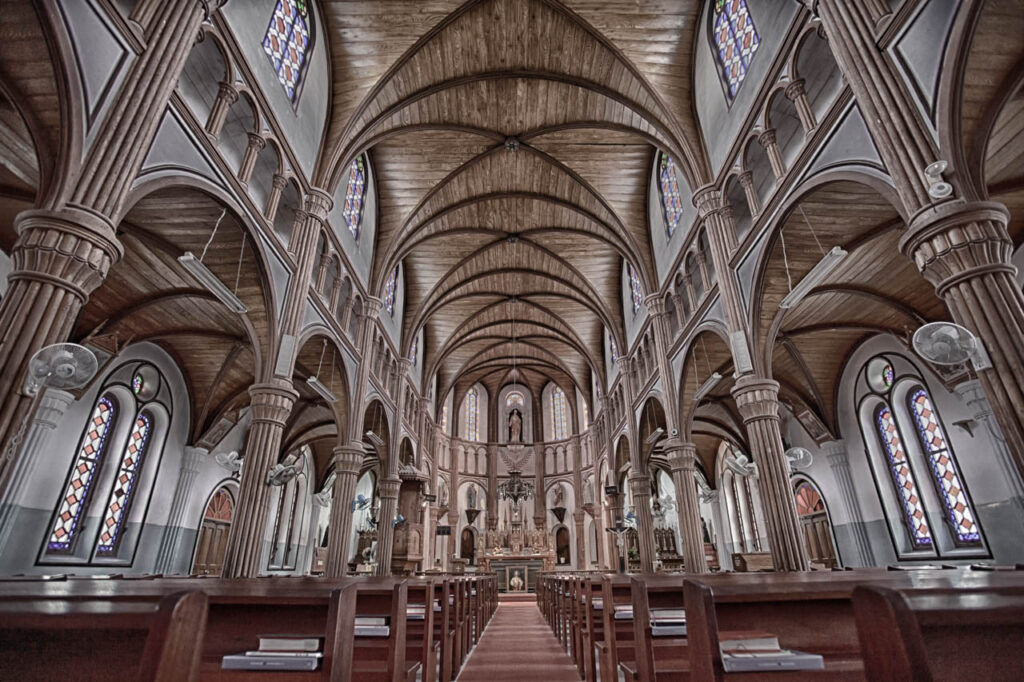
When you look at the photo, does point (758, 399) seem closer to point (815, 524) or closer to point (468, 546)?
point (815, 524)

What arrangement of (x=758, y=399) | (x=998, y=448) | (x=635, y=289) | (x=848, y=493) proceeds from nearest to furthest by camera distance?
(x=758, y=399) < (x=998, y=448) < (x=848, y=493) < (x=635, y=289)

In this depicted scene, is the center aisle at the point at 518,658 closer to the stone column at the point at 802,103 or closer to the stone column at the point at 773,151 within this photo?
the stone column at the point at 773,151

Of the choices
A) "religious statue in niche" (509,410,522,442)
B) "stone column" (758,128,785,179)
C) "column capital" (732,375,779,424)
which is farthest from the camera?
"religious statue in niche" (509,410,522,442)

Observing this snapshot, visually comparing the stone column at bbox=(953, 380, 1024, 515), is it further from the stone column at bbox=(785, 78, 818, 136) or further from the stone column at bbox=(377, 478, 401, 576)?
the stone column at bbox=(377, 478, 401, 576)

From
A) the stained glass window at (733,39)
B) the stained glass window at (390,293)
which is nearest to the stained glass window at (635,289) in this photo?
the stained glass window at (733,39)

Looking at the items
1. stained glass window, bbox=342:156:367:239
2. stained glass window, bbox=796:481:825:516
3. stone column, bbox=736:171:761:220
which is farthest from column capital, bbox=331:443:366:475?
stained glass window, bbox=796:481:825:516

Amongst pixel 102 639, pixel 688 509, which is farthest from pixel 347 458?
pixel 102 639

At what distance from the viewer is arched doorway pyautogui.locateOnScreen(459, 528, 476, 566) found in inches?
1164

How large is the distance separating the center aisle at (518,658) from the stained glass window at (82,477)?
10850 mm

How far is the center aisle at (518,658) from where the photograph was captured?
5.66m

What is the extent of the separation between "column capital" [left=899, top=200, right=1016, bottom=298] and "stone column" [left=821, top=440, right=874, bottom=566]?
12.9m

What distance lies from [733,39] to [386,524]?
16439 mm

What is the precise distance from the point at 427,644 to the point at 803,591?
2.94 metres

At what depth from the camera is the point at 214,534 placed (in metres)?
17.9
